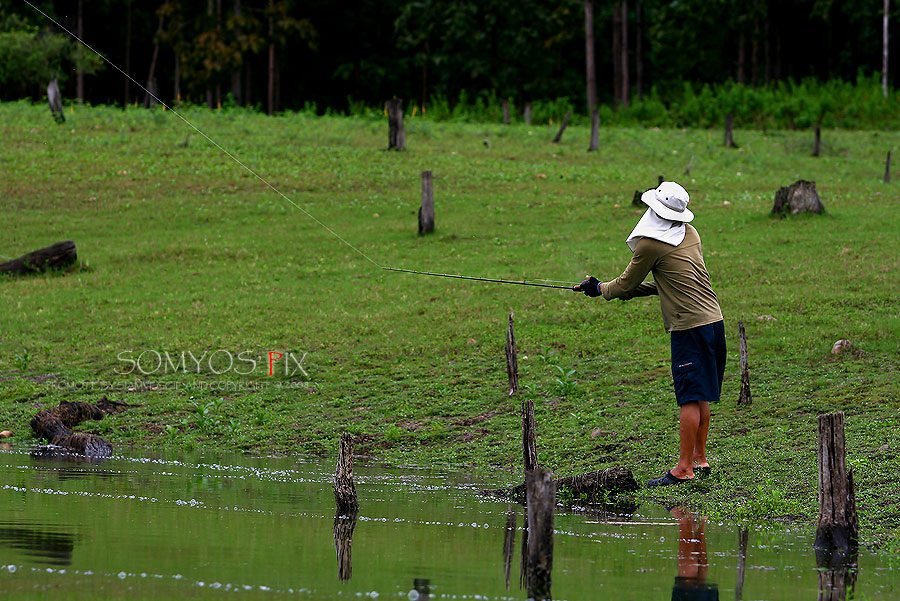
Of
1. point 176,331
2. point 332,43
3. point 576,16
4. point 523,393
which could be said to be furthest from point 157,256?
point 332,43

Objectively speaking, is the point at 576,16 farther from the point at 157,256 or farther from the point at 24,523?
the point at 24,523

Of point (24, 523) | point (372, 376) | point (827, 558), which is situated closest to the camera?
point (827, 558)

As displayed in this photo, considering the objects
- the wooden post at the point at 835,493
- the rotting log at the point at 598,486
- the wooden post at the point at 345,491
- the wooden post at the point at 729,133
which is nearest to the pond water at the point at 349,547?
the wooden post at the point at 345,491

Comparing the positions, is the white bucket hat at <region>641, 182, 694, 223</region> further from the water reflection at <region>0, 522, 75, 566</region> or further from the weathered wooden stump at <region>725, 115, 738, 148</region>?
the weathered wooden stump at <region>725, 115, 738, 148</region>

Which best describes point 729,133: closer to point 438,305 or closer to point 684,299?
point 438,305

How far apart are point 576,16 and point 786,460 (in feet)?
167

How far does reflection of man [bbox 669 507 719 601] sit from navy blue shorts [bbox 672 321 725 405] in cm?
91

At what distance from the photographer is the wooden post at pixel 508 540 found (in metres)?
6.92

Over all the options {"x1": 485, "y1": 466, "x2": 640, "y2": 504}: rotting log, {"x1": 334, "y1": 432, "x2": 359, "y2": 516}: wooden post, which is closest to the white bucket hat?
{"x1": 485, "y1": 466, "x2": 640, "y2": 504}: rotting log

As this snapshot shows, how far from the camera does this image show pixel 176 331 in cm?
1784

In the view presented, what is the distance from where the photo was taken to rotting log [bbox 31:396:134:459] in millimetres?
12125

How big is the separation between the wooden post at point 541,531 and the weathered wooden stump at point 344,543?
3.41 ft

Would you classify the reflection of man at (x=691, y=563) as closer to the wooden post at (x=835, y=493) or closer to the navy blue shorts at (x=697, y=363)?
the wooden post at (x=835, y=493)

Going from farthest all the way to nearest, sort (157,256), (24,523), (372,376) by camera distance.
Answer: (157,256), (372,376), (24,523)
